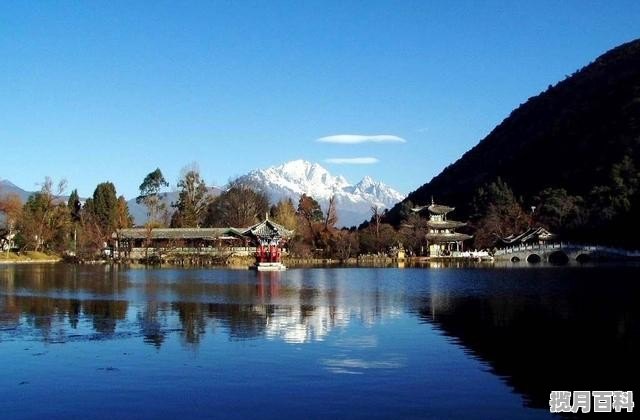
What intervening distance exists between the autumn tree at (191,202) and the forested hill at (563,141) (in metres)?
32.7

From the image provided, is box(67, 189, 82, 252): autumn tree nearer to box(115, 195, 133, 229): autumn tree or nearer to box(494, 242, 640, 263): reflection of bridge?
box(115, 195, 133, 229): autumn tree

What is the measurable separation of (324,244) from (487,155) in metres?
76.8

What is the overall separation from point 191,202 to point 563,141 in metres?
69.8

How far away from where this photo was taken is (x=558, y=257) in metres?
81.4

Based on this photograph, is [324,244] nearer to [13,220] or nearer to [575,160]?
[13,220]

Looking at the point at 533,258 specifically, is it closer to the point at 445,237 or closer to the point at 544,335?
the point at 445,237

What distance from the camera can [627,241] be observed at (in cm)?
7181

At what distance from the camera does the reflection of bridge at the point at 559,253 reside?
71.4 meters

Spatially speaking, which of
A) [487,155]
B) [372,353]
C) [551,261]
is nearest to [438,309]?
[372,353]

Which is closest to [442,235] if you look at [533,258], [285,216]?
[533,258]

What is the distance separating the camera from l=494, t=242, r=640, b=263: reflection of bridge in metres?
71.4

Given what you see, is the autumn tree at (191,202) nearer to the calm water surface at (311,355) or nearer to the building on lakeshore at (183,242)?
the building on lakeshore at (183,242)

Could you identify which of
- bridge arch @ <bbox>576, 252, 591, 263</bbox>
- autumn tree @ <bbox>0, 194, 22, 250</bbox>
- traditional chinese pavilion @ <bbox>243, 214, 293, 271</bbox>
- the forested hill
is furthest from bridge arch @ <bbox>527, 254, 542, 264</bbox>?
autumn tree @ <bbox>0, 194, 22, 250</bbox>

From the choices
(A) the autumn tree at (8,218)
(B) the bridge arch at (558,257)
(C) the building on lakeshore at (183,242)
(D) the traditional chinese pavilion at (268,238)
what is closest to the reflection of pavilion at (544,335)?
(D) the traditional chinese pavilion at (268,238)
